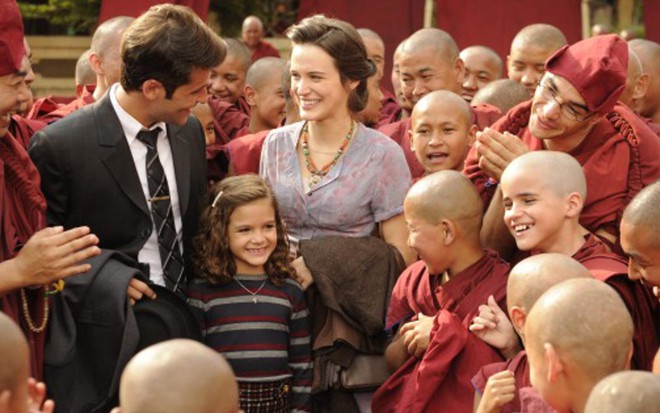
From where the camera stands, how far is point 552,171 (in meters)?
5.06

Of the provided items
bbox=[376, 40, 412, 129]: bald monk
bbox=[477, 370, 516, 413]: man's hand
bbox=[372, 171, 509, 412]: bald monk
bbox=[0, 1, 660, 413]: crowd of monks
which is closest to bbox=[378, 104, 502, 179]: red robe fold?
bbox=[0, 1, 660, 413]: crowd of monks

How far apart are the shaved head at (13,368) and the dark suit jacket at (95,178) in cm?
173

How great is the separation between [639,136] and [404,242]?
104 centimetres

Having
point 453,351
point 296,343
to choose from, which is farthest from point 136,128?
point 453,351

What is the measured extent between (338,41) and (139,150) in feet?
3.39

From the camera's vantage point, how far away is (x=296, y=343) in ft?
17.4

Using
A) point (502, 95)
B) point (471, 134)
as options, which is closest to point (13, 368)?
point (471, 134)

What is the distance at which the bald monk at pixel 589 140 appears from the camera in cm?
533

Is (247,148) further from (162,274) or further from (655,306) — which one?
(655,306)

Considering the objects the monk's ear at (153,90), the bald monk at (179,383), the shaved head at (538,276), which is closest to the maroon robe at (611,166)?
the shaved head at (538,276)

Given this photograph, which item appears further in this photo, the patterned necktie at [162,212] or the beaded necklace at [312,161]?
the beaded necklace at [312,161]

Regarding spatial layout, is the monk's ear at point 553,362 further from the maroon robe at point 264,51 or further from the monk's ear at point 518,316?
the maroon robe at point 264,51

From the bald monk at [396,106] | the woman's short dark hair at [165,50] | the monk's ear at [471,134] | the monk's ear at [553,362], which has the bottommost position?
the bald monk at [396,106]

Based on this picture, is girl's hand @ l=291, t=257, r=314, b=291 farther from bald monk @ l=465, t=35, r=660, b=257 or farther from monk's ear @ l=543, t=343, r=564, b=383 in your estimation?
monk's ear @ l=543, t=343, r=564, b=383
